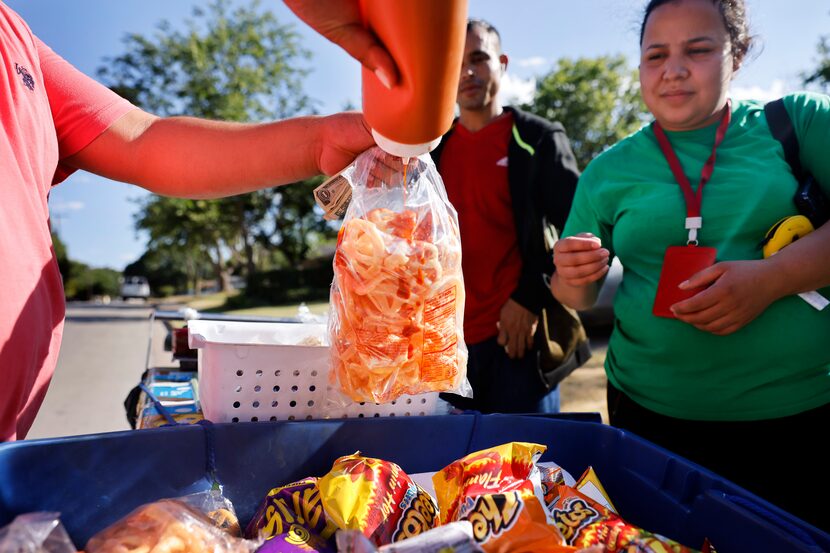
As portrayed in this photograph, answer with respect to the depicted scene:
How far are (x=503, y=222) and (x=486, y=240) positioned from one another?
0.11m

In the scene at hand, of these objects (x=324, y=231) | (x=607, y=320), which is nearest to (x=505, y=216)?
(x=607, y=320)

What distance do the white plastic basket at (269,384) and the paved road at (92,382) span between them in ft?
7.29

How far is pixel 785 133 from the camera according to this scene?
1.56 metres

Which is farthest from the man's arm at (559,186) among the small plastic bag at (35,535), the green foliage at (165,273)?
the green foliage at (165,273)

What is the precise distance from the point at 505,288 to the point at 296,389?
4.92ft

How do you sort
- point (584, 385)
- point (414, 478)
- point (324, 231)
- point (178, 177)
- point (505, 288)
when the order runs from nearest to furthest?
point (414, 478) < point (178, 177) < point (505, 288) < point (584, 385) < point (324, 231)

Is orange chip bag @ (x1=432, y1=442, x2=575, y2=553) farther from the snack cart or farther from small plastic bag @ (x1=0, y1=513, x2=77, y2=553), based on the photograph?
small plastic bag @ (x1=0, y1=513, x2=77, y2=553)

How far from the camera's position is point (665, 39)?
5.40 ft

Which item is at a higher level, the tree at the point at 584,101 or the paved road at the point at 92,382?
the tree at the point at 584,101

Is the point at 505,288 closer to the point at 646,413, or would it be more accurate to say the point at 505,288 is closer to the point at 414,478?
the point at 646,413

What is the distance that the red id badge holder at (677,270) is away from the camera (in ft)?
4.79

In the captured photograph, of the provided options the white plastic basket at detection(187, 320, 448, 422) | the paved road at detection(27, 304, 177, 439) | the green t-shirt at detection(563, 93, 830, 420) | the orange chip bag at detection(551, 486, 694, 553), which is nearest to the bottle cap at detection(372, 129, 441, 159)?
the white plastic basket at detection(187, 320, 448, 422)

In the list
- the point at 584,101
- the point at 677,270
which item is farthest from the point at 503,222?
the point at 584,101

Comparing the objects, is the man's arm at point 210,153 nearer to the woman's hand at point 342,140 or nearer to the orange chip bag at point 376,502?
the woman's hand at point 342,140
